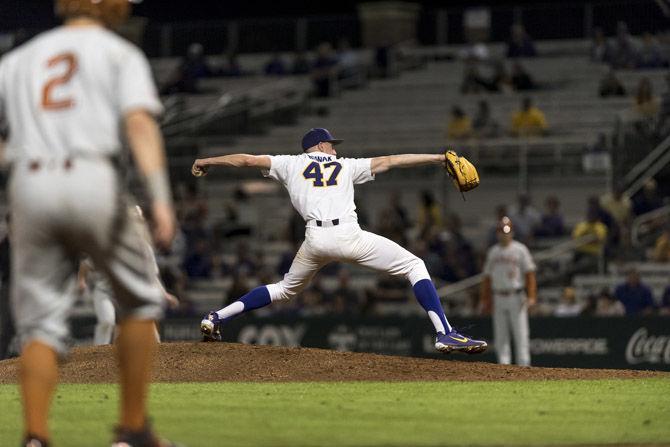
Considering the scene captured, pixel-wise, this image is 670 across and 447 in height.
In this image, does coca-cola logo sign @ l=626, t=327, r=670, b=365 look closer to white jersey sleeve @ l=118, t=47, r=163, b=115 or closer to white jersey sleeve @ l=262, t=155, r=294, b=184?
white jersey sleeve @ l=262, t=155, r=294, b=184

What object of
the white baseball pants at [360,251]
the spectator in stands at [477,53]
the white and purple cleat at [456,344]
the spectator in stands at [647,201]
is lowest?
the spectator in stands at [647,201]

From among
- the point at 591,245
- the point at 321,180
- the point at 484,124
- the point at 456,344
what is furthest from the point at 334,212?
the point at 484,124

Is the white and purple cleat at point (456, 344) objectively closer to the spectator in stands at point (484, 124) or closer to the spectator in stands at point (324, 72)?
the spectator in stands at point (484, 124)

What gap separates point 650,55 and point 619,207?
20.9 feet

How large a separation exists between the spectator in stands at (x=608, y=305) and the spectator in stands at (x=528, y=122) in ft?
15.8

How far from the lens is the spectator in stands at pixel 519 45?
94.5ft

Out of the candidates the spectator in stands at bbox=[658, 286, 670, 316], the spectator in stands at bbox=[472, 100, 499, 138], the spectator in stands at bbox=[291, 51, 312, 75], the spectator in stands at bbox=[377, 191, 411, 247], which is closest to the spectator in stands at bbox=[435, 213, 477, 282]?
the spectator in stands at bbox=[377, 191, 411, 247]

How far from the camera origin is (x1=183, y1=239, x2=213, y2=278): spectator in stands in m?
24.4

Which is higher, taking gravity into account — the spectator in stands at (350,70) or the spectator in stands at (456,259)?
the spectator in stands at (350,70)

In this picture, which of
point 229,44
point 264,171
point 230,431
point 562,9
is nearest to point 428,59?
point 562,9

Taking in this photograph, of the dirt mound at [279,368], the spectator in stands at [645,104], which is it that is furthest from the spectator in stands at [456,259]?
the dirt mound at [279,368]

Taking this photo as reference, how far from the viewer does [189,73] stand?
31141mm

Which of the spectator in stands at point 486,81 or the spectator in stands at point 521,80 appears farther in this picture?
the spectator in stands at point 486,81

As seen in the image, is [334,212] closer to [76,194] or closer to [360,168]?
[360,168]
